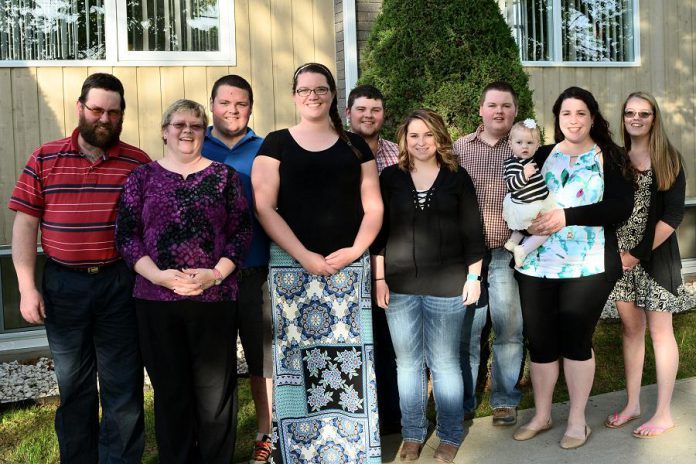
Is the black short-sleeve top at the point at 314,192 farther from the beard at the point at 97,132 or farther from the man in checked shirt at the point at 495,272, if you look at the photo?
the man in checked shirt at the point at 495,272

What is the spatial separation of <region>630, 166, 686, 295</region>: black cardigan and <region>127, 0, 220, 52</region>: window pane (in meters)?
4.93

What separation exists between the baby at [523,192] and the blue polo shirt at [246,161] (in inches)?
54.3

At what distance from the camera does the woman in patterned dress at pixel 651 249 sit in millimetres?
4281

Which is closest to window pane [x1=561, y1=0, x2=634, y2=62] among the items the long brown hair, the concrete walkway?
the concrete walkway

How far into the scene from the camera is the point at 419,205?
4020 mm

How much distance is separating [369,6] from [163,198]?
16.3ft

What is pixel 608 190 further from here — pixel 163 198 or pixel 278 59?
pixel 278 59

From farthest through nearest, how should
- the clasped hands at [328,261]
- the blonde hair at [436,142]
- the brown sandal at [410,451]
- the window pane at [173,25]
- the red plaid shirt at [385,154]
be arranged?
the window pane at [173,25] < the red plaid shirt at [385,154] < the brown sandal at [410,451] < the blonde hair at [436,142] < the clasped hands at [328,261]

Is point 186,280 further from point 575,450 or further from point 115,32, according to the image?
point 115,32

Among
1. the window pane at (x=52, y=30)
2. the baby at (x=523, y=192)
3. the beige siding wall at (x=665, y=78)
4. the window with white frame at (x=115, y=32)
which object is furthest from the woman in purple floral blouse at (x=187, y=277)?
the beige siding wall at (x=665, y=78)

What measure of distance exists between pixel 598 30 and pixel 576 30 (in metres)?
0.29

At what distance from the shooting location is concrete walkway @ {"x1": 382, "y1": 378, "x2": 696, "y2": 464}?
415 centimetres

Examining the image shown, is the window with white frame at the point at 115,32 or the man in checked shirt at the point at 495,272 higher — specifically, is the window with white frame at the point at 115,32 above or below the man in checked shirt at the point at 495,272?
above

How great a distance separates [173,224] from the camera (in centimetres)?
342
